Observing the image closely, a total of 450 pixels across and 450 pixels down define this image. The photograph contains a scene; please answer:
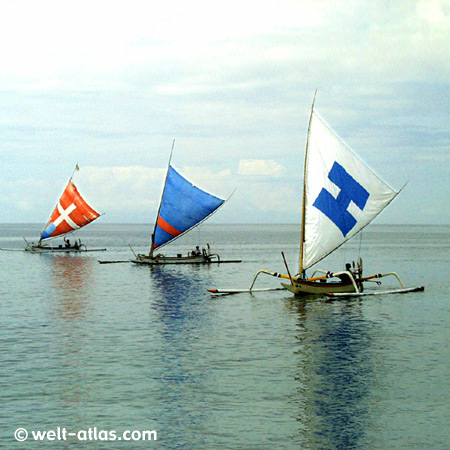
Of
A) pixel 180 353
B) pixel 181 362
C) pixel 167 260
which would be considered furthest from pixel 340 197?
pixel 167 260

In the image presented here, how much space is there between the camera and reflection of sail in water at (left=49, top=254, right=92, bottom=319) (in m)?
47.1

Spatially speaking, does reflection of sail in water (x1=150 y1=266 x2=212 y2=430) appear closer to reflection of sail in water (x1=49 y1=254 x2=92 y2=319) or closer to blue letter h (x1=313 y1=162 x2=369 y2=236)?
reflection of sail in water (x1=49 y1=254 x2=92 y2=319)

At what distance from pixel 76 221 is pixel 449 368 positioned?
86954mm

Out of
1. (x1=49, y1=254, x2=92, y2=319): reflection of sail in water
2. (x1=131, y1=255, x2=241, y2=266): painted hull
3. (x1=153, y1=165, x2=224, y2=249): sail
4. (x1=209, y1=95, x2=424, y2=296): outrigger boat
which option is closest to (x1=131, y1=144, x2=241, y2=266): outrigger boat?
(x1=153, y1=165, x2=224, y2=249): sail

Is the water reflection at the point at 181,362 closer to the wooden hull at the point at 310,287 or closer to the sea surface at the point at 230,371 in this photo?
the sea surface at the point at 230,371

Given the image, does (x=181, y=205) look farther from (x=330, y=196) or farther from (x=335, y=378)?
(x=335, y=378)

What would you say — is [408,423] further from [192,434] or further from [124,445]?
[124,445]

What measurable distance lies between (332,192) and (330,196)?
32cm

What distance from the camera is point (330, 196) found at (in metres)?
47.3

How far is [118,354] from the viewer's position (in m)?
30.5

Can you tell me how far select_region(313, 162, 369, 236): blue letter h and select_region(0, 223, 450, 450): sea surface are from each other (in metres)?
6.39

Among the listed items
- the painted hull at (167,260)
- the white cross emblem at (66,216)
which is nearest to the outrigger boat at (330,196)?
the painted hull at (167,260)

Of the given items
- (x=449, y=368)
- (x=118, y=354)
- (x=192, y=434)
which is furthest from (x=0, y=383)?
(x=449, y=368)

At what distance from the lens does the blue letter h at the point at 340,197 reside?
1859 inches
